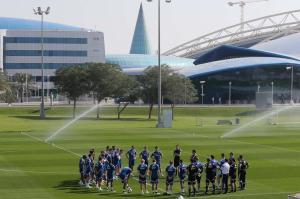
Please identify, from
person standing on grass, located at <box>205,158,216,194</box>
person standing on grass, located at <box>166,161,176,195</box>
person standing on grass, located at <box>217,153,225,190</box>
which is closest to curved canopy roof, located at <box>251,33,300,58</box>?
person standing on grass, located at <box>217,153,225,190</box>

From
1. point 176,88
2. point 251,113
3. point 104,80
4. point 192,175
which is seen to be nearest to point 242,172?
point 192,175

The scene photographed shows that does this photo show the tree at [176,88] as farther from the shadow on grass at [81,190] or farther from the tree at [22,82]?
the shadow on grass at [81,190]

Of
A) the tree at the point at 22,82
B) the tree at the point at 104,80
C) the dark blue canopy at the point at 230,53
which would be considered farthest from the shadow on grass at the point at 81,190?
the dark blue canopy at the point at 230,53

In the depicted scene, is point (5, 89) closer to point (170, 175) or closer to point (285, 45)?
point (170, 175)

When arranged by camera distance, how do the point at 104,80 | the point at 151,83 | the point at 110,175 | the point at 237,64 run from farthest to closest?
the point at 237,64 → the point at 151,83 → the point at 104,80 → the point at 110,175

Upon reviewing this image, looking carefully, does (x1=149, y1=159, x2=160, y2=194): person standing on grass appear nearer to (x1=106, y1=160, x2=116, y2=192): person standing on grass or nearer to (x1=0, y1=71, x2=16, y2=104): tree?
(x1=106, y1=160, x2=116, y2=192): person standing on grass

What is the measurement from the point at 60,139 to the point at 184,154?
1767cm

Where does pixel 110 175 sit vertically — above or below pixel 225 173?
below

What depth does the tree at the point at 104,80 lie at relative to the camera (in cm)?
10819

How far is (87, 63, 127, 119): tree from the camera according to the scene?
10819cm

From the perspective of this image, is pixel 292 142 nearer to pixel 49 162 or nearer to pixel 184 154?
pixel 184 154

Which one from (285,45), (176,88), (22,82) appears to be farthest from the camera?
(285,45)

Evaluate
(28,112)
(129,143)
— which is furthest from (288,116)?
(129,143)

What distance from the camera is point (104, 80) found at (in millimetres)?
107812
